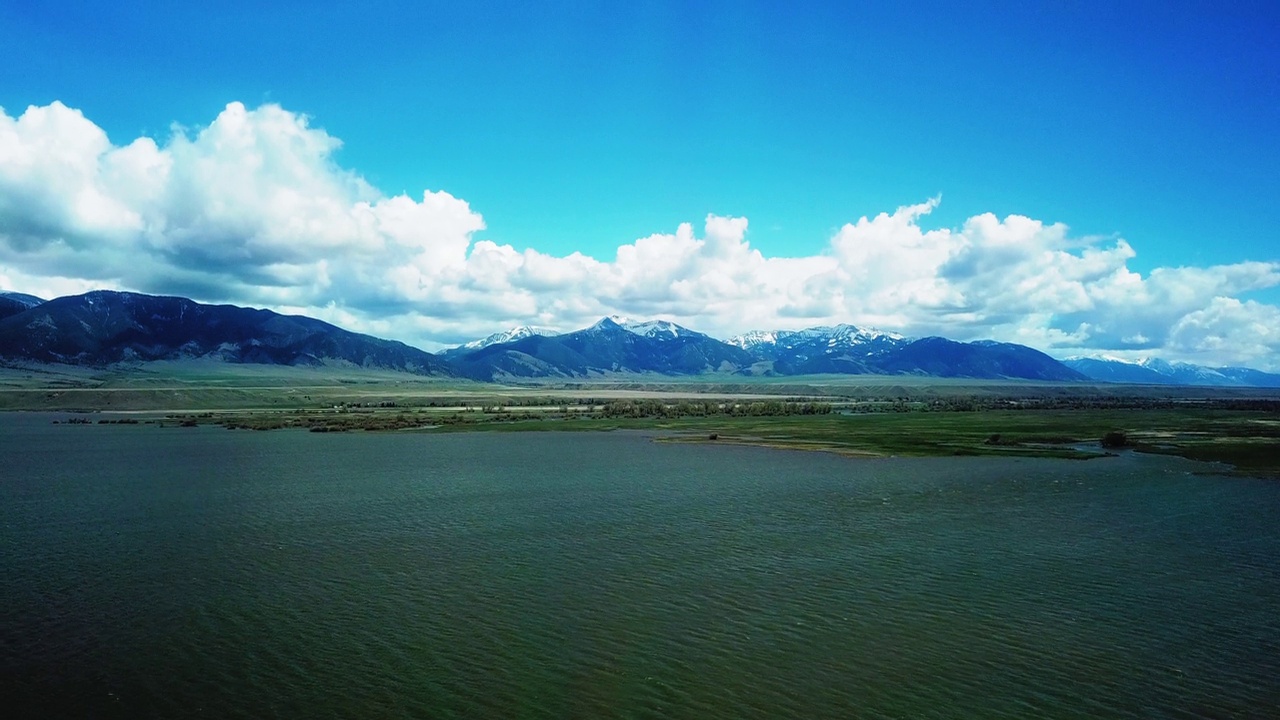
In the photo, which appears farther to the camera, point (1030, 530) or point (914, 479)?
point (914, 479)

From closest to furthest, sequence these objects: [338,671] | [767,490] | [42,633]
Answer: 1. [338,671]
2. [42,633]
3. [767,490]

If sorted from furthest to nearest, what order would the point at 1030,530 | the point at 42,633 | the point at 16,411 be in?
the point at 16,411 < the point at 1030,530 < the point at 42,633

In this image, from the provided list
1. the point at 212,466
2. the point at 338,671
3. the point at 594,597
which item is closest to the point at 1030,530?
the point at 594,597

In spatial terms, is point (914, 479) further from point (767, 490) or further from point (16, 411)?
point (16, 411)

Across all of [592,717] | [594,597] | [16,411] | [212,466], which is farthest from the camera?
[16,411]

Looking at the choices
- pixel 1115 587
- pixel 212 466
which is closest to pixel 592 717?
pixel 1115 587

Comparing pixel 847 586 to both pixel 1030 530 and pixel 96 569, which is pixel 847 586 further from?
pixel 96 569
